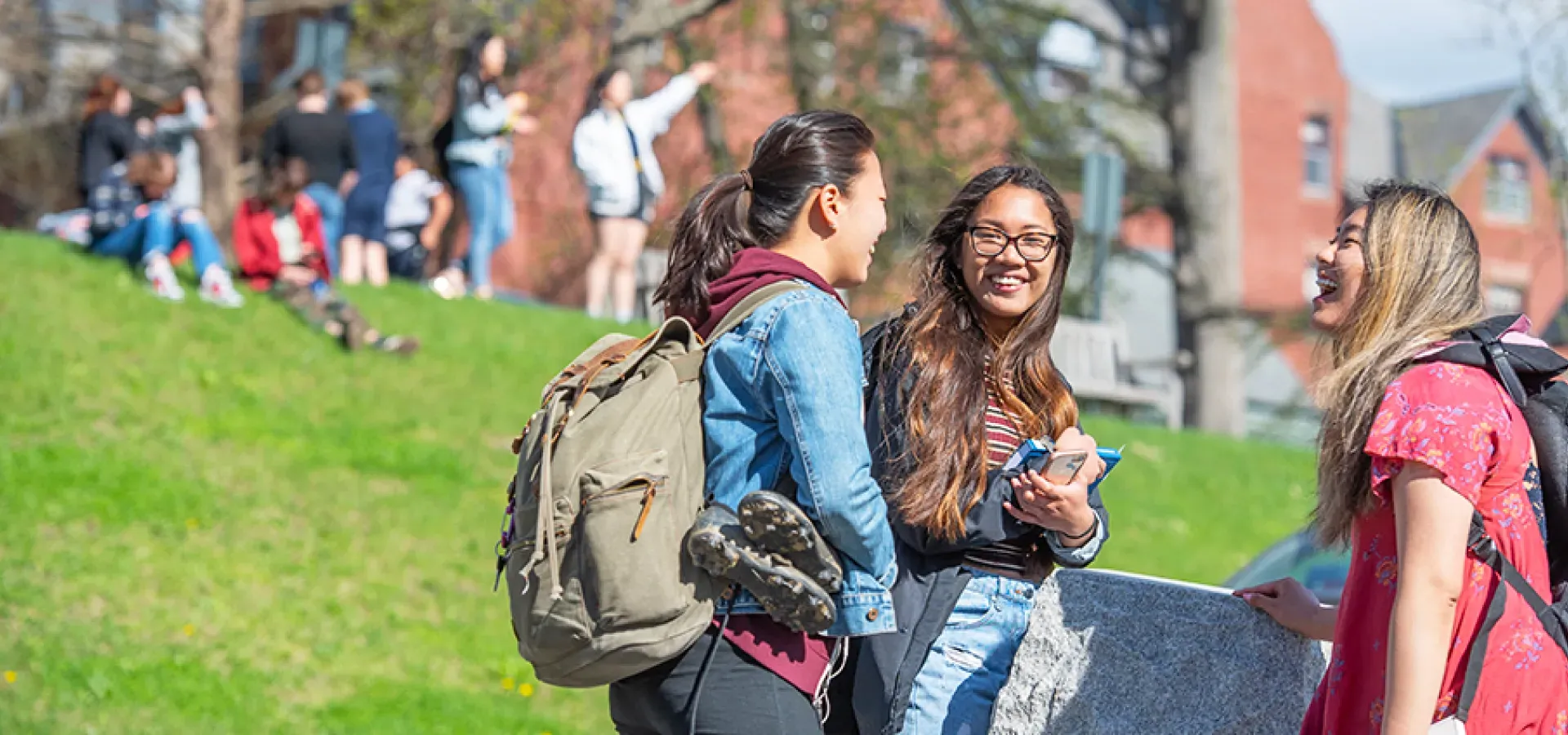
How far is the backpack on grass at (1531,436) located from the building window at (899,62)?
17.0 metres

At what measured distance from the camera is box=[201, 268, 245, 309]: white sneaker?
10.1m

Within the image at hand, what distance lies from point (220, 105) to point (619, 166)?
4.77 meters

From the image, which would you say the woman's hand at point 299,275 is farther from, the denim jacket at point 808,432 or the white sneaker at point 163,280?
the denim jacket at point 808,432

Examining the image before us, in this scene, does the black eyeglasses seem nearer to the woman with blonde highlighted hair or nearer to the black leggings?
the woman with blonde highlighted hair

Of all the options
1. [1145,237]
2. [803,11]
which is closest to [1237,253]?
[803,11]

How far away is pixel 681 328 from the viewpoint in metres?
2.82

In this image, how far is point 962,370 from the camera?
3.17 meters

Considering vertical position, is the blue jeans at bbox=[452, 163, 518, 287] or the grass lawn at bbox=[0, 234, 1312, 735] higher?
the blue jeans at bbox=[452, 163, 518, 287]

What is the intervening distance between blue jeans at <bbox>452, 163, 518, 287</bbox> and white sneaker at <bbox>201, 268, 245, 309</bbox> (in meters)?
2.28

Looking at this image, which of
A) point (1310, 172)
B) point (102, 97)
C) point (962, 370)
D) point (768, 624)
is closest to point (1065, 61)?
point (102, 97)

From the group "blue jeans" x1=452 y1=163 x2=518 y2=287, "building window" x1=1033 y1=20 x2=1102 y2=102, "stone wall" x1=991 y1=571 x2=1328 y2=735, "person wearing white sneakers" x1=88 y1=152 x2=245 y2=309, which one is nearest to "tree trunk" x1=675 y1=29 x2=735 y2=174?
"building window" x1=1033 y1=20 x2=1102 y2=102

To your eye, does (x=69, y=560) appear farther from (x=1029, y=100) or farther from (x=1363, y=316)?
(x=1029, y=100)

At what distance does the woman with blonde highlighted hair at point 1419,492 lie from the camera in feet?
8.40

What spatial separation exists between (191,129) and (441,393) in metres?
5.79
